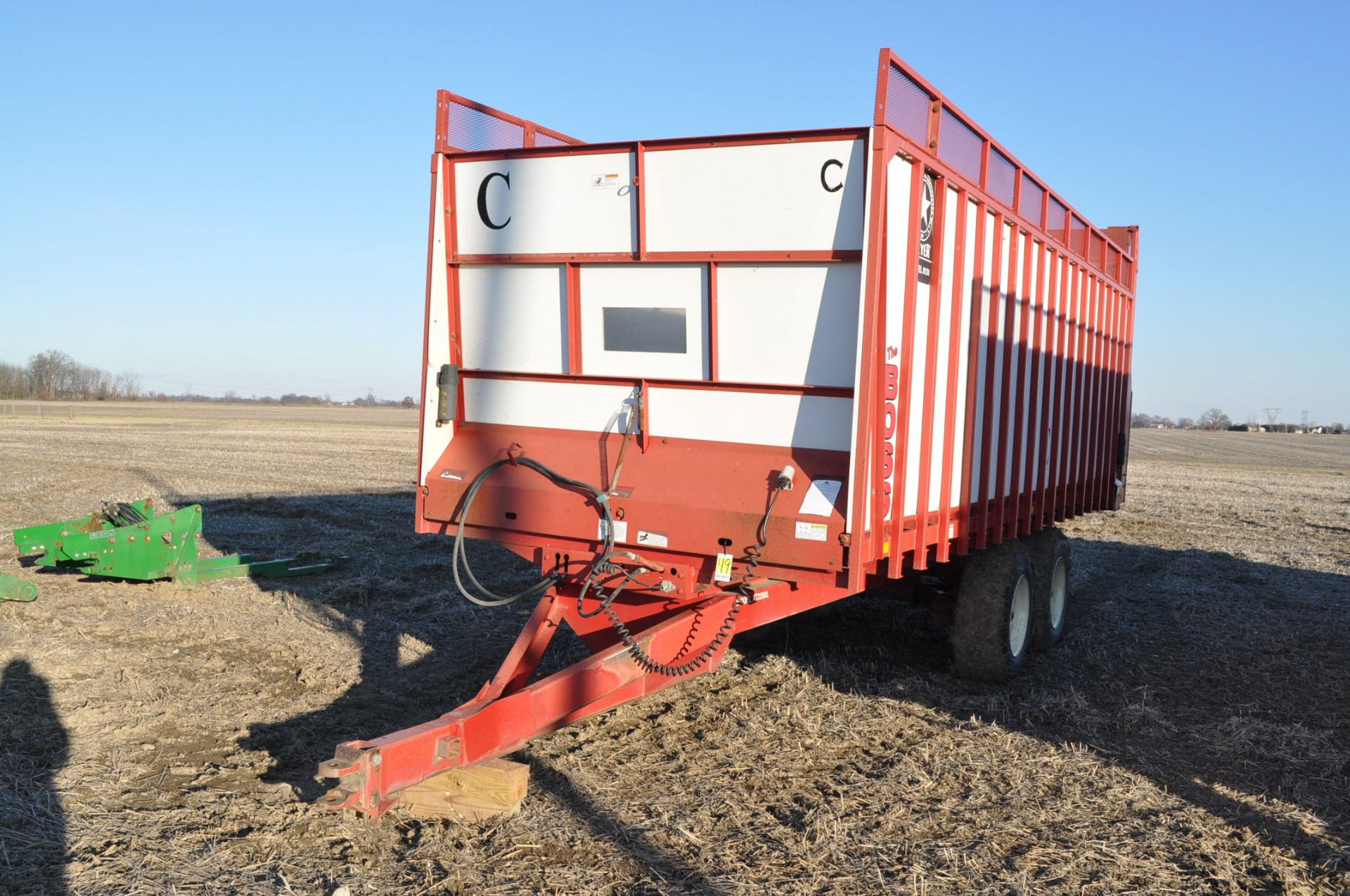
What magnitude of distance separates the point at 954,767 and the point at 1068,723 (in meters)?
1.24

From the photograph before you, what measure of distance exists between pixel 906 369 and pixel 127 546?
662 centimetres

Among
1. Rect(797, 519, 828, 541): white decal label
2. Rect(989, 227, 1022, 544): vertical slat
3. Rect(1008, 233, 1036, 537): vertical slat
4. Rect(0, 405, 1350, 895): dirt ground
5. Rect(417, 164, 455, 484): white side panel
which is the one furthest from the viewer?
Rect(1008, 233, 1036, 537): vertical slat

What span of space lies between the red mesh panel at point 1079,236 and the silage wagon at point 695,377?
5.24 feet

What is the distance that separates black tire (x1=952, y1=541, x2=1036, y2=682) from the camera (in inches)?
265

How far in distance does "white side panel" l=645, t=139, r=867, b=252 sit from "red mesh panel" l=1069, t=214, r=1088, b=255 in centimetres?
381

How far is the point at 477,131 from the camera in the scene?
6.03m

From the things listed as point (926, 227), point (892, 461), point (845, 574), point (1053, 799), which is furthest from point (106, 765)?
point (926, 227)

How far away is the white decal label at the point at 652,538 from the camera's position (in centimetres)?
515

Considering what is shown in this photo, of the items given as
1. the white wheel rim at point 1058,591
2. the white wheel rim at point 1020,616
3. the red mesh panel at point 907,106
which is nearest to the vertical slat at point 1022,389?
the white wheel rim at point 1020,616

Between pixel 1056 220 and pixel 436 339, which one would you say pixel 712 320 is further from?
pixel 1056 220

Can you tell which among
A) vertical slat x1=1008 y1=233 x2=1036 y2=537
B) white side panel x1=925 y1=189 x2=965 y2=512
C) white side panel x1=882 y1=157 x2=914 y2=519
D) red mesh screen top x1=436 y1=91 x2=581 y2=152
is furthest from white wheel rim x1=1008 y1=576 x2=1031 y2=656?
red mesh screen top x1=436 y1=91 x2=581 y2=152

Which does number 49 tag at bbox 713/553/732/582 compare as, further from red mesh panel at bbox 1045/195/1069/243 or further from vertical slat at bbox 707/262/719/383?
red mesh panel at bbox 1045/195/1069/243

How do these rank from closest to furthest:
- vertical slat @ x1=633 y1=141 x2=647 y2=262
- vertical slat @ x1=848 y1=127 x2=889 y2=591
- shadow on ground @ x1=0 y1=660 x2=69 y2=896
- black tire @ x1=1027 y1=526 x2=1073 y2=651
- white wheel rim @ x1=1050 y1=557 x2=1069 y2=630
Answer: shadow on ground @ x1=0 y1=660 x2=69 y2=896 < vertical slat @ x1=848 y1=127 x2=889 y2=591 < vertical slat @ x1=633 y1=141 x2=647 y2=262 < black tire @ x1=1027 y1=526 x2=1073 y2=651 < white wheel rim @ x1=1050 y1=557 x2=1069 y2=630

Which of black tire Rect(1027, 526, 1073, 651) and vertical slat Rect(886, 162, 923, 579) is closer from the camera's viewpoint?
vertical slat Rect(886, 162, 923, 579)
